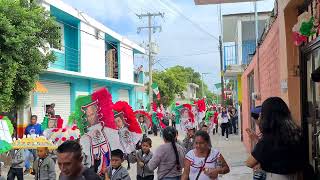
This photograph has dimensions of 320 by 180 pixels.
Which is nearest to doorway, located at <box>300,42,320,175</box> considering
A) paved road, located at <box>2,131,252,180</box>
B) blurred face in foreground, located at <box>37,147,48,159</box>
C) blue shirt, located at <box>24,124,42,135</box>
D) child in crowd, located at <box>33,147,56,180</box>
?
child in crowd, located at <box>33,147,56,180</box>

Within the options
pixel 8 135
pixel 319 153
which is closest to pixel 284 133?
pixel 319 153

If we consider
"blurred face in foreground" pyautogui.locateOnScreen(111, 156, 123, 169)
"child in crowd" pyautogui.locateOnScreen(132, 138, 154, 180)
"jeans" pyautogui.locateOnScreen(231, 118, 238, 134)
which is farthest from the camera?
"jeans" pyautogui.locateOnScreen(231, 118, 238, 134)

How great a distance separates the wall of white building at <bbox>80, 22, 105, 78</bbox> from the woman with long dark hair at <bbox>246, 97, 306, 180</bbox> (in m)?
19.1

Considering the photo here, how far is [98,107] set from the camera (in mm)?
6363

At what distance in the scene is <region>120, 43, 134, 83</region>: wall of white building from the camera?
31.7m

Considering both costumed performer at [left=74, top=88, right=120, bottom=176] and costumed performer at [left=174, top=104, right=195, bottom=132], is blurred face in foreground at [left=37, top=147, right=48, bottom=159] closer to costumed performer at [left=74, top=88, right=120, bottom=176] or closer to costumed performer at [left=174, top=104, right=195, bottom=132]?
costumed performer at [left=74, top=88, right=120, bottom=176]

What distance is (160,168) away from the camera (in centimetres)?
617

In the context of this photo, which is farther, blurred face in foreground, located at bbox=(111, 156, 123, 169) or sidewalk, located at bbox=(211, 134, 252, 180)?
sidewalk, located at bbox=(211, 134, 252, 180)

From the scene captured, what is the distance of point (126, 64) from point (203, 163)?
92.1 ft

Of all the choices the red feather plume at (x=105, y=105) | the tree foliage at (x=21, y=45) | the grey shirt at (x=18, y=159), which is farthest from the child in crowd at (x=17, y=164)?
the red feather plume at (x=105, y=105)

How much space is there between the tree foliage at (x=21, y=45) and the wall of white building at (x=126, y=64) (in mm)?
18013

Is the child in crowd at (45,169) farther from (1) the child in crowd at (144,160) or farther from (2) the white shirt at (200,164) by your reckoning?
(2) the white shirt at (200,164)

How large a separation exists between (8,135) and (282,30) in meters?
4.06

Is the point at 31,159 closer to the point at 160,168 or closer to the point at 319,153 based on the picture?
the point at 160,168
